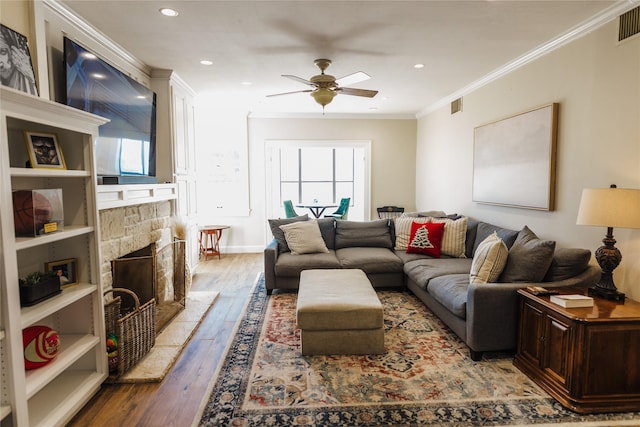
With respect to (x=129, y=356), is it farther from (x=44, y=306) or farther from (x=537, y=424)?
(x=537, y=424)

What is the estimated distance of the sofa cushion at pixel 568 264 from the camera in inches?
103

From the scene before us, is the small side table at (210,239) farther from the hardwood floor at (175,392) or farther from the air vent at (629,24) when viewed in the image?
the air vent at (629,24)

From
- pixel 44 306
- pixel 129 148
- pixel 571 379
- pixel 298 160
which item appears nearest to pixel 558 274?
pixel 571 379

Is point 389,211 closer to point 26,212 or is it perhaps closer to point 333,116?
point 333,116

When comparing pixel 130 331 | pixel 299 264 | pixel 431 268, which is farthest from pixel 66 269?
pixel 431 268

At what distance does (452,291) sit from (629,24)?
2286mm

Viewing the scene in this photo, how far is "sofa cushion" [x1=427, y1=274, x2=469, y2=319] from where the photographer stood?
2.75m

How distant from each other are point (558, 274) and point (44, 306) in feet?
11.1

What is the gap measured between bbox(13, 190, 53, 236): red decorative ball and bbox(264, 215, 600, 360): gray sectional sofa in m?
2.48

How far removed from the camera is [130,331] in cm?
248

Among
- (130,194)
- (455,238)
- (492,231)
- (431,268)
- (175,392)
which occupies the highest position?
(130,194)

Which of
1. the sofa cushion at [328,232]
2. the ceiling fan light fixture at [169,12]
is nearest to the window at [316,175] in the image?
the sofa cushion at [328,232]

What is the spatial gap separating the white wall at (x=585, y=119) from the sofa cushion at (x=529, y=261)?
1.56ft

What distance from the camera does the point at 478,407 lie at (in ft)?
6.88
